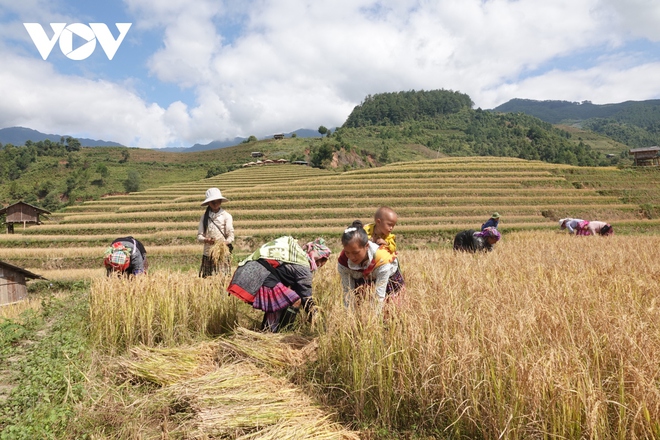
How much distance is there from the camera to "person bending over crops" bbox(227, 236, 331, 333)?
3535mm

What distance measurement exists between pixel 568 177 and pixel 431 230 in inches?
812

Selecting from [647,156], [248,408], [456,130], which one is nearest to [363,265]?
[248,408]

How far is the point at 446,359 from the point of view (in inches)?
82.6

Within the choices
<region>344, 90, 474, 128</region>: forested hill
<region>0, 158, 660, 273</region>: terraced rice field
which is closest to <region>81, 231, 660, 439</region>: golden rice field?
<region>0, 158, 660, 273</region>: terraced rice field

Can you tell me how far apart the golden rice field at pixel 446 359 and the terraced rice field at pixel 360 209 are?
1153cm

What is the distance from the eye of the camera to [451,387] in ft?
6.85

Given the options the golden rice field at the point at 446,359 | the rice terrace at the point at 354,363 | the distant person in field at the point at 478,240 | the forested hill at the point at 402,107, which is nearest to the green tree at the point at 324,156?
the distant person in field at the point at 478,240

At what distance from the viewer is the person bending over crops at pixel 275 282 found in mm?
3535

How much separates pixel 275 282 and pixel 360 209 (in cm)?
2164

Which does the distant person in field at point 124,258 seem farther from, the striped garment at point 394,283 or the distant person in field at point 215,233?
the striped garment at point 394,283

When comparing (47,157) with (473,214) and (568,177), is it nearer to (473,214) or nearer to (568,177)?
(473,214)

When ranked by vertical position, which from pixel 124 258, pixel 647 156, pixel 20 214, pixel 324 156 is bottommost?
pixel 124 258

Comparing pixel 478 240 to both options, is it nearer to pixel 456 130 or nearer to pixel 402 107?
pixel 456 130

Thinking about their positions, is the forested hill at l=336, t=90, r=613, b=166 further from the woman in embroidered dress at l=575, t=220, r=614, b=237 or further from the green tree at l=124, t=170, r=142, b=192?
the woman in embroidered dress at l=575, t=220, r=614, b=237
